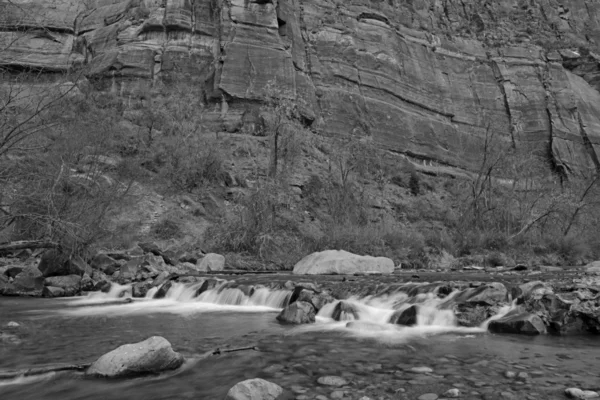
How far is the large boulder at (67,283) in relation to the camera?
12.4 meters

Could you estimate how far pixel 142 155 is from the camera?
1200 inches

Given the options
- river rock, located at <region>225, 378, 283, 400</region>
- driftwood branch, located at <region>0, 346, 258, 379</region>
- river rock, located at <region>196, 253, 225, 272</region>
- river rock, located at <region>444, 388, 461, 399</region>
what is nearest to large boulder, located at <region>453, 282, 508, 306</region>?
river rock, located at <region>444, 388, 461, 399</region>

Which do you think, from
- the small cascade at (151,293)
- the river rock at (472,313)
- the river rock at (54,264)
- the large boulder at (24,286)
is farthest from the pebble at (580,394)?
the river rock at (54,264)

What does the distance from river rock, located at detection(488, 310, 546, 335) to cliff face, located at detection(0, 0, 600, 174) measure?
974 inches

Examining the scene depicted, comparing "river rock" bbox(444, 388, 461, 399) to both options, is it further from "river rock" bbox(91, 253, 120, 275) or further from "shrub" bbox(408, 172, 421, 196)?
"shrub" bbox(408, 172, 421, 196)

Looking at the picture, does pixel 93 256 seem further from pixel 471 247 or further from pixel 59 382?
pixel 471 247

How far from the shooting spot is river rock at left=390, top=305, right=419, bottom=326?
7.50 meters

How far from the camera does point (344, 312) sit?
26.5ft

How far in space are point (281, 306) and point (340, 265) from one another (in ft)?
21.3

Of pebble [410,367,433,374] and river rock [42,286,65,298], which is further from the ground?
pebble [410,367,433,374]

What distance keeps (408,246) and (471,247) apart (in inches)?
150

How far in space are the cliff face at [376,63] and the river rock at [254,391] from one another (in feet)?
93.8

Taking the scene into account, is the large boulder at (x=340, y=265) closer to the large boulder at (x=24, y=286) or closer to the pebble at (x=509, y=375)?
the large boulder at (x=24, y=286)

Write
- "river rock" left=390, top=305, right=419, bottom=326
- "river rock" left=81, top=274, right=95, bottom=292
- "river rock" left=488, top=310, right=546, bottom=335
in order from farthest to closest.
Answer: "river rock" left=81, top=274, right=95, bottom=292
"river rock" left=390, top=305, right=419, bottom=326
"river rock" left=488, top=310, right=546, bottom=335
